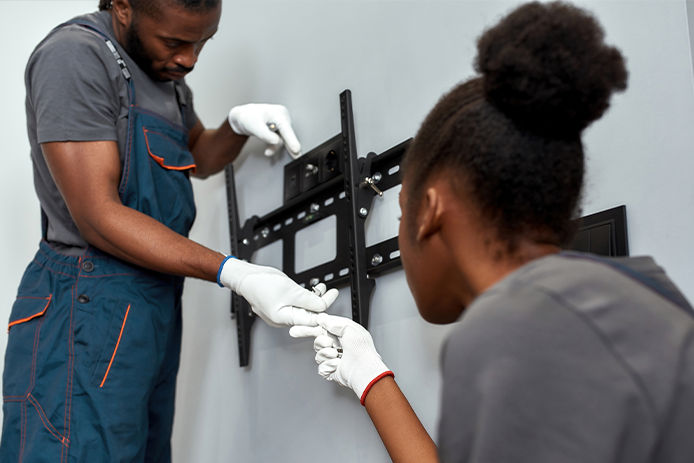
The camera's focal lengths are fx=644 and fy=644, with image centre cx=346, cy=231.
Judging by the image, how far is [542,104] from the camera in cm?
57

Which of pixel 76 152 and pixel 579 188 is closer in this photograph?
pixel 579 188

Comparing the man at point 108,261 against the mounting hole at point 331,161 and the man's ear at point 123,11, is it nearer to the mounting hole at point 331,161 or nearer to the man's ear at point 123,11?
the man's ear at point 123,11

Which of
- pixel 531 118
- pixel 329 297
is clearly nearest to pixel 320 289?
pixel 329 297

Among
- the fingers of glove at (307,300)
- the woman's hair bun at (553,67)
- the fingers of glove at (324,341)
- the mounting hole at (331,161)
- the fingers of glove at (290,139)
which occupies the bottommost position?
the fingers of glove at (324,341)

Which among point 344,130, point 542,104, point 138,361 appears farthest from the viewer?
point 344,130

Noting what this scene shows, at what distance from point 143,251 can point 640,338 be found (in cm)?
97

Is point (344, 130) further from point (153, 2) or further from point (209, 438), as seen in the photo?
point (209, 438)

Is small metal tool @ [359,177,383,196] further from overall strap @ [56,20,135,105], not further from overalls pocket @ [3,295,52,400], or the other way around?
overalls pocket @ [3,295,52,400]

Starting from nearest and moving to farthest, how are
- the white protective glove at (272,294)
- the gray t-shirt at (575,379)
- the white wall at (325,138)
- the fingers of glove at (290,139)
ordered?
the gray t-shirt at (575,379)
the white wall at (325,138)
the white protective glove at (272,294)
the fingers of glove at (290,139)

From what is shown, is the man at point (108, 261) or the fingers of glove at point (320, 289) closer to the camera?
the man at point (108, 261)

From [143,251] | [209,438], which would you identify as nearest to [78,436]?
[143,251]

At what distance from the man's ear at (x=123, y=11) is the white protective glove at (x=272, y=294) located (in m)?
0.59

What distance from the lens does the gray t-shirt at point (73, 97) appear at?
1238 millimetres

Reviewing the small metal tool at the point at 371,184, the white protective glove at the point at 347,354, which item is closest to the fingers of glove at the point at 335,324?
the white protective glove at the point at 347,354
